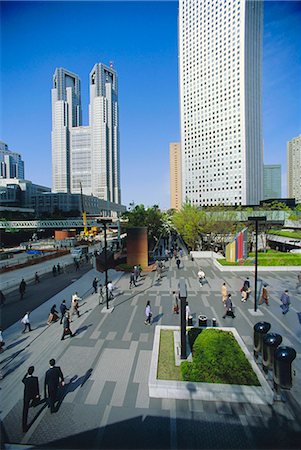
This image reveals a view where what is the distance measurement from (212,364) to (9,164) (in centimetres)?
20296

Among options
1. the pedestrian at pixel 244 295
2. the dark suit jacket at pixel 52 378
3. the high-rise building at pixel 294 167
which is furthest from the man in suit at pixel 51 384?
the high-rise building at pixel 294 167

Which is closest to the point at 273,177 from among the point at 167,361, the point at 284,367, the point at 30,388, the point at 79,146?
the point at 79,146

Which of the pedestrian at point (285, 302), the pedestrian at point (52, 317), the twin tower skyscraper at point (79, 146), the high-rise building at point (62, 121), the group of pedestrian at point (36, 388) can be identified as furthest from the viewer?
the twin tower skyscraper at point (79, 146)

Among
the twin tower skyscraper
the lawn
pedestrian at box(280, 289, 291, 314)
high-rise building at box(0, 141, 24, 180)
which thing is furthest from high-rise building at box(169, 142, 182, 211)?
the lawn

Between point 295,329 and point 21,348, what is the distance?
12.1m

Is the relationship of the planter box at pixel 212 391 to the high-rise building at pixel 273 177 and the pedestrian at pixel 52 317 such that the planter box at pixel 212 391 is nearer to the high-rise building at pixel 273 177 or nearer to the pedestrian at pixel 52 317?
the pedestrian at pixel 52 317

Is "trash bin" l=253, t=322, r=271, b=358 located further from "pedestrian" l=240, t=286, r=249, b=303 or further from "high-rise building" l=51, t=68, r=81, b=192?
"high-rise building" l=51, t=68, r=81, b=192

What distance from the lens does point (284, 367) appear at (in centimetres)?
664

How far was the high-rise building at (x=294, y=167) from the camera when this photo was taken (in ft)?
451

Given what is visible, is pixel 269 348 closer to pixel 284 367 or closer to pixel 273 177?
pixel 284 367

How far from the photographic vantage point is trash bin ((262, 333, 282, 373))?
7.34 metres

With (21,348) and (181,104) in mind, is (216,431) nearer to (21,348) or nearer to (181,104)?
(21,348)

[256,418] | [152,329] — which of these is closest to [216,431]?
[256,418]

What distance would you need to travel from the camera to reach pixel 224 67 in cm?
10362
